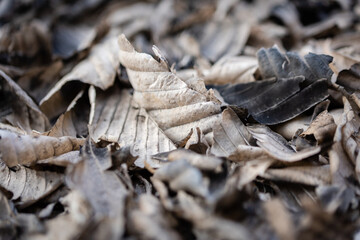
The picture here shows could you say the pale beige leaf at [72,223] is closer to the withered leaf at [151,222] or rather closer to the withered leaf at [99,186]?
the withered leaf at [99,186]

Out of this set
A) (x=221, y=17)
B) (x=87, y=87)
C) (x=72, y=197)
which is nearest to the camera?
(x=72, y=197)

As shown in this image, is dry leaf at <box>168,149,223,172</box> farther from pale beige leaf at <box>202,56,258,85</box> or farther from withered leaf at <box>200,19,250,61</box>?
withered leaf at <box>200,19,250,61</box>

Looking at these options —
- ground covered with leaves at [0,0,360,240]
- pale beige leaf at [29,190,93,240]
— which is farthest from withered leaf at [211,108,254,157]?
pale beige leaf at [29,190,93,240]

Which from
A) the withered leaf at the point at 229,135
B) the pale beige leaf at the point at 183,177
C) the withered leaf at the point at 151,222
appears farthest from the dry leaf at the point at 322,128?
the withered leaf at the point at 151,222

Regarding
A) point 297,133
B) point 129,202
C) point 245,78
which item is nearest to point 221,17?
point 245,78

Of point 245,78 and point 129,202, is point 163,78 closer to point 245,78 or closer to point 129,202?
point 245,78

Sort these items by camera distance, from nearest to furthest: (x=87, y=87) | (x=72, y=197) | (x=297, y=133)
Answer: (x=72, y=197), (x=297, y=133), (x=87, y=87)
